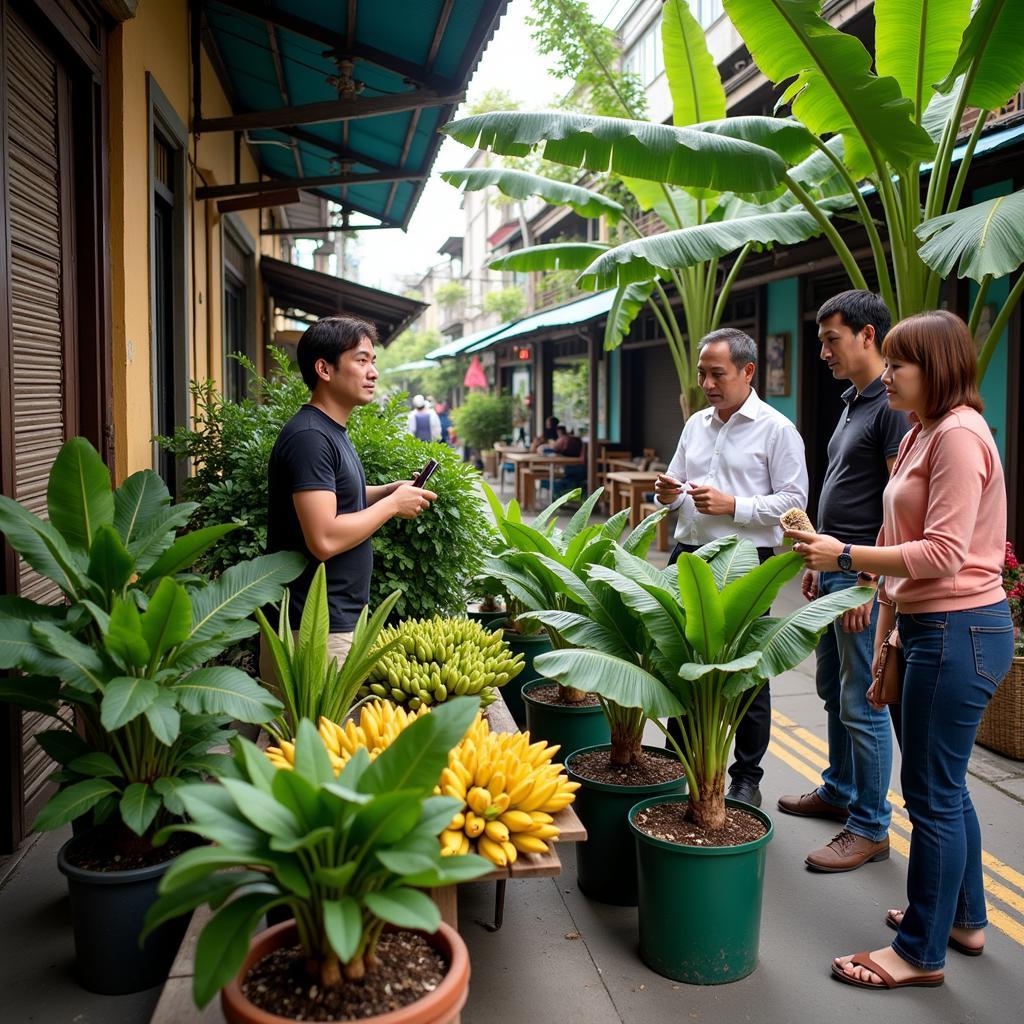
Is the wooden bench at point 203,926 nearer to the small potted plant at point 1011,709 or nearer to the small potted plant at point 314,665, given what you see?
the small potted plant at point 314,665

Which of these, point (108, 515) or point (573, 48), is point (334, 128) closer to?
point (573, 48)

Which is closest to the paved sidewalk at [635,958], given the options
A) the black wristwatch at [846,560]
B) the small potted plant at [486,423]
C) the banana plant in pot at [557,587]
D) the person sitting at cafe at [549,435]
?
the banana plant in pot at [557,587]

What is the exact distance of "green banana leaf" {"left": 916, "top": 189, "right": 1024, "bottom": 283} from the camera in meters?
4.07

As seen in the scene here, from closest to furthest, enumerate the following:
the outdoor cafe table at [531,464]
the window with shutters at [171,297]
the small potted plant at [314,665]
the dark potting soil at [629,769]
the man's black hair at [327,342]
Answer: the small potted plant at [314,665] → the man's black hair at [327,342] → the dark potting soil at [629,769] → the window with shutters at [171,297] → the outdoor cafe table at [531,464]

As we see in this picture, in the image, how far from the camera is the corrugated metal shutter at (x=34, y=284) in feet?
12.1

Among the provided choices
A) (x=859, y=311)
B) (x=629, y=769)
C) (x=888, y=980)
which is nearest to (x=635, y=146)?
(x=859, y=311)

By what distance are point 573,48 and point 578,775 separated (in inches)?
504

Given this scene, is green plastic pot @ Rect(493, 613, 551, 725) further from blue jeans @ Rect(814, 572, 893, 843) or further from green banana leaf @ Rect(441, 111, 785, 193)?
green banana leaf @ Rect(441, 111, 785, 193)

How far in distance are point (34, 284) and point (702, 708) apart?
3102 millimetres

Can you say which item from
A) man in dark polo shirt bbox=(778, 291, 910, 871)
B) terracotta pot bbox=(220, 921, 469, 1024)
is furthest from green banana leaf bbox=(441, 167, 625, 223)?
terracotta pot bbox=(220, 921, 469, 1024)

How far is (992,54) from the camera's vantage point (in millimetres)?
4996

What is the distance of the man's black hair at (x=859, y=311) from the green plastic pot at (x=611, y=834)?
1.89 meters

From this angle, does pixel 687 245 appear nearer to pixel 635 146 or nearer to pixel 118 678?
pixel 635 146

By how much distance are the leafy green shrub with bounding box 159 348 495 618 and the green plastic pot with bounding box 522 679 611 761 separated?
1181 millimetres
